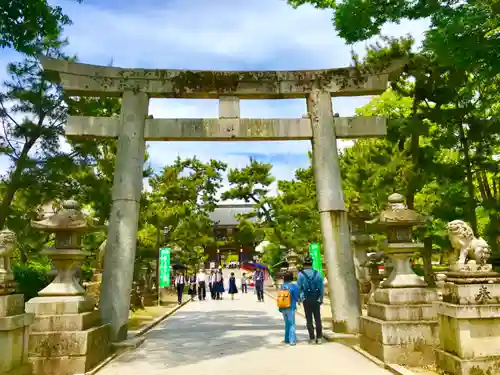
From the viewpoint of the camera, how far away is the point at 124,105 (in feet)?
31.8

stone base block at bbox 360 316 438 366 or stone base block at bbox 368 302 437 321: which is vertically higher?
stone base block at bbox 368 302 437 321

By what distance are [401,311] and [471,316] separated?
138cm

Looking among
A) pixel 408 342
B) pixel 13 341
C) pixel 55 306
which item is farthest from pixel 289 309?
pixel 13 341

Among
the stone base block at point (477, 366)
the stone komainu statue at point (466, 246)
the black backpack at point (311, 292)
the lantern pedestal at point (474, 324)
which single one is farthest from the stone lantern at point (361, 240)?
the stone base block at point (477, 366)

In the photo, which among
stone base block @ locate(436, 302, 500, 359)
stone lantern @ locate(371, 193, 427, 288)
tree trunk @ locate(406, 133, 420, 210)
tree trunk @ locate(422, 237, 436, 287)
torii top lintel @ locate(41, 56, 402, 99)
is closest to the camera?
stone base block @ locate(436, 302, 500, 359)

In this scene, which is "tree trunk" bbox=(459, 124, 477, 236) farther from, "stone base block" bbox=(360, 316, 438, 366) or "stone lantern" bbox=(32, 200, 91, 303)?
"stone lantern" bbox=(32, 200, 91, 303)

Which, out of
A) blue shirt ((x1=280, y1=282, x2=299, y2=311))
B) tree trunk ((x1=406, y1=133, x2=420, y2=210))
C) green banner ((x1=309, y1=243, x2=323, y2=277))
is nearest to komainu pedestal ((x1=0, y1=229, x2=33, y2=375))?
blue shirt ((x1=280, y1=282, x2=299, y2=311))

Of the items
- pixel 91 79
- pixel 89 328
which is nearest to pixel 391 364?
pixel 89 328

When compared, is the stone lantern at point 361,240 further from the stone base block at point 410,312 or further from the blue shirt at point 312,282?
the stone base block at point 410,312

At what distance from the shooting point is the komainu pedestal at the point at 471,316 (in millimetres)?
5281

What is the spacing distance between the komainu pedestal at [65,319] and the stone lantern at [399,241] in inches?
201

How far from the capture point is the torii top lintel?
953 cm

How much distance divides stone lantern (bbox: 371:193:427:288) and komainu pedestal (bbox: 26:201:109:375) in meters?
5.11

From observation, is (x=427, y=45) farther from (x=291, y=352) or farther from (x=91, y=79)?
(x=91, y=79)
